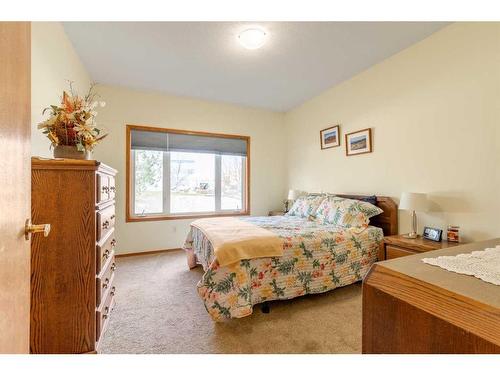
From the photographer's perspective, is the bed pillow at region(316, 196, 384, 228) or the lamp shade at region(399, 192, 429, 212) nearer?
the lamp shade at region(399, 192, 429, 212)

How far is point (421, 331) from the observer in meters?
0.55

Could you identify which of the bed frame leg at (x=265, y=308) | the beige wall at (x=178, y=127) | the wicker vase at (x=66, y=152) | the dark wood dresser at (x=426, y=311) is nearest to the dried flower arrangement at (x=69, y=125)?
the wicker vase at (x=66, y=152)

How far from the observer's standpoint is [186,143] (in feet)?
13.3

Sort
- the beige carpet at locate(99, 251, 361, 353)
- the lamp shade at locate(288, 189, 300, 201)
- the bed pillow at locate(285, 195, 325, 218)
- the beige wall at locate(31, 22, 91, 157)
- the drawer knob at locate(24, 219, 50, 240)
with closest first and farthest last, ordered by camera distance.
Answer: the drawer knob at locate(24, 219, 50, 240), the beige carpet at locate(99, 251, 361, 353), the beige wall at locate(31, 22, 91, 157), the bed pillow at locate(285, 195, 325, 218), the lamp shade at locate(288, 189, 300, 201)

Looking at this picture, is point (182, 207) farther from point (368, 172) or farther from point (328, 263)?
point (368, 172)

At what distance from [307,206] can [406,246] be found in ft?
4.57

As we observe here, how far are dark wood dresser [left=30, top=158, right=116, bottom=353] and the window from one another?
2500 mm

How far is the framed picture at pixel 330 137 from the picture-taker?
11.8 ft

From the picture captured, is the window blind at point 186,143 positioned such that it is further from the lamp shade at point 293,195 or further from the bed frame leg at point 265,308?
the bed frame leg at point 265,308

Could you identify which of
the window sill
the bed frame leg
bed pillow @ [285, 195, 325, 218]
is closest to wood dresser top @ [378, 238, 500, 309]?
the bed frame leg

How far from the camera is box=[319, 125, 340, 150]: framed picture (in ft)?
11.8

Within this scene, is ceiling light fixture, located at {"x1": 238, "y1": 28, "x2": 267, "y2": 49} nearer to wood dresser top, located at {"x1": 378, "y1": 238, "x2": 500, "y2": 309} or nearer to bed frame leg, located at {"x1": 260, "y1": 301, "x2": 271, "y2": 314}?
wood dresser top, located at {"x1": 378, "y1": 238, "x2": 500, "y2": 309}

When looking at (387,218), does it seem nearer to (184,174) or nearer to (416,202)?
(416,202)

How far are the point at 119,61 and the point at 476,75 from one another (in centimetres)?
366
